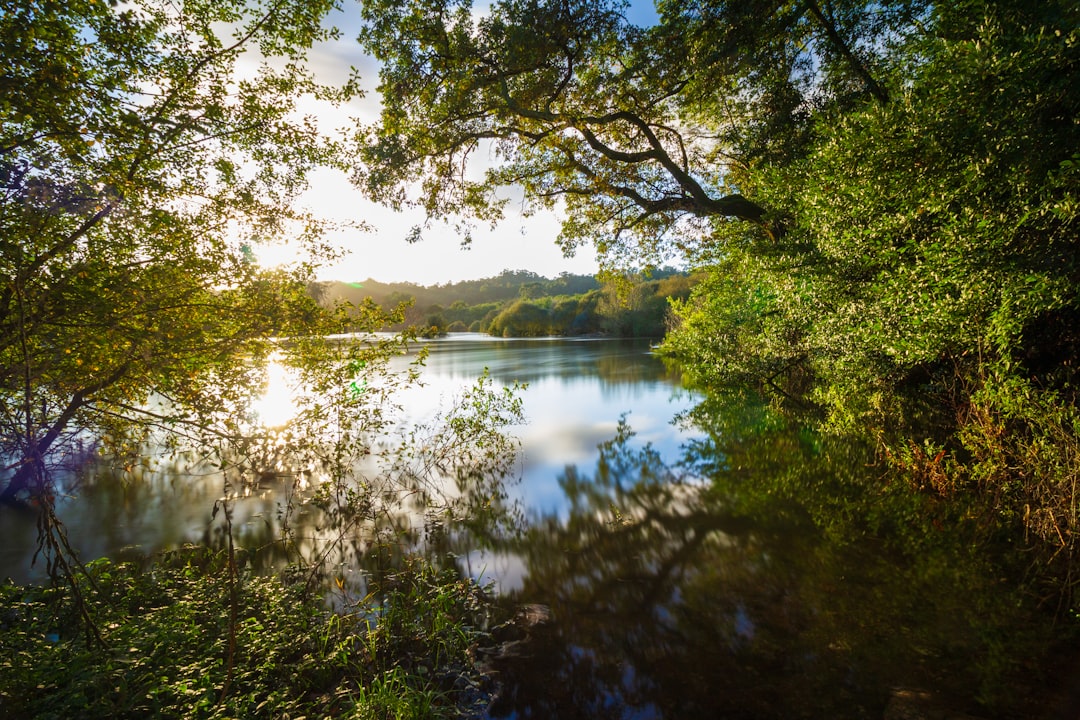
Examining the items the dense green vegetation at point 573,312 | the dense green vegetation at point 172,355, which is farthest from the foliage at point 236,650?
the dense green vegetation at point 573,312

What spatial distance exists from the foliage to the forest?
0.12 ft

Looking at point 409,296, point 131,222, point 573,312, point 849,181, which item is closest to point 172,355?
point 131,222

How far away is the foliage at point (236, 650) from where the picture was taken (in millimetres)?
3619

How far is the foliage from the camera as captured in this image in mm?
3619

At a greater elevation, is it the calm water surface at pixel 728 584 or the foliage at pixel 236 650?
the foliage at pixel 236 650

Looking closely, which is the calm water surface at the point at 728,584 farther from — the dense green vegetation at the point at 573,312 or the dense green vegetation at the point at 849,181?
the dense green vegetation at the point at 573,312

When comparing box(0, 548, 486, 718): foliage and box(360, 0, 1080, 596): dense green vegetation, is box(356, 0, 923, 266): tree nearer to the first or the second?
box(360, 0, 1080, 596): dense green vegetation

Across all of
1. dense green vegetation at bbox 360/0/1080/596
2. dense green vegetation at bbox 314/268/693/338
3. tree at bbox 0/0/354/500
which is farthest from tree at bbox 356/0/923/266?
dense green vegetation at bbox 314/268/693/338

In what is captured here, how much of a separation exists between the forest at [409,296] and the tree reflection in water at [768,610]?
0.41 metres

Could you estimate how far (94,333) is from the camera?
4832mm

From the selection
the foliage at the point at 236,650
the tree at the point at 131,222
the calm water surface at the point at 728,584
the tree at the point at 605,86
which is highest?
the tree at the point at 605,86

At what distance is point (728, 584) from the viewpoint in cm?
648

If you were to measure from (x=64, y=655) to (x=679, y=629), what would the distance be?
632cm

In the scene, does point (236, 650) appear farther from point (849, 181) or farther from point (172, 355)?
point (849, 181)
